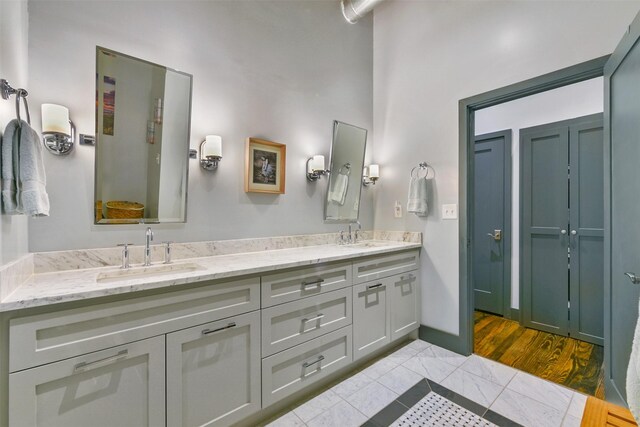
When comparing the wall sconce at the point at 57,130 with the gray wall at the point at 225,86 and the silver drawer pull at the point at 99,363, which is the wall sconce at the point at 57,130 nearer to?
the gray wall at the point at 225,86

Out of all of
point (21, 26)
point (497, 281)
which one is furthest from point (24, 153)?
point (497, 281)

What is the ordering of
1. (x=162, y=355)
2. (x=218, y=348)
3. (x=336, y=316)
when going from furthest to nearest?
1. (x=336, y=316)
2. (x=218, y=348)
3. (x=162, y=355)

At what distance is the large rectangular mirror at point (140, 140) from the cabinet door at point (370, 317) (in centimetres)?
132

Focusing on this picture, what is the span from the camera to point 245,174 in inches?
79.9

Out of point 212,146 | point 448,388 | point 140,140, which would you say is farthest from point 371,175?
point 140,140

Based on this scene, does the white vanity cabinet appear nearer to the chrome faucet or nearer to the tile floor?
the tile floor

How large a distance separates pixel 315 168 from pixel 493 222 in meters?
2.12

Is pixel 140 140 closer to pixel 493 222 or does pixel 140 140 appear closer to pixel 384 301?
pixel 384 301

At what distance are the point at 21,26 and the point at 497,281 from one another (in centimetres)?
406

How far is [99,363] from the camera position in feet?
3.45

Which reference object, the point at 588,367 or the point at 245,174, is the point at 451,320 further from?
the point at 245,174

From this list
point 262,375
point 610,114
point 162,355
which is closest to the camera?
point 162,355

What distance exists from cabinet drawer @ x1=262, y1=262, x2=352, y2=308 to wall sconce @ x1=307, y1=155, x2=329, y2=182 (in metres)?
0.89

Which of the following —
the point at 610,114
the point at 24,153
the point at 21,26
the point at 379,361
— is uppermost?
the point at 21,26
